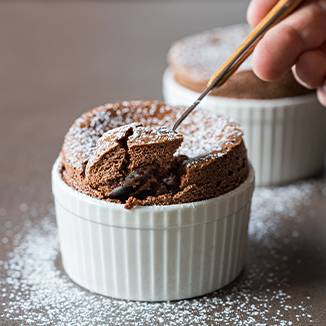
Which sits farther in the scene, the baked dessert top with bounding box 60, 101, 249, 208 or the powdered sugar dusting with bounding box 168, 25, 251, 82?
the powdered sugar dusting with bounding box 168, 25, 251, 82

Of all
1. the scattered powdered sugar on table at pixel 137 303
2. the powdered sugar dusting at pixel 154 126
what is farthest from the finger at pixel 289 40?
the scattered powdered sugar on table at pixel 137 303

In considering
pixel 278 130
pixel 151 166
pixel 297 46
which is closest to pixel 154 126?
pixel 151 166

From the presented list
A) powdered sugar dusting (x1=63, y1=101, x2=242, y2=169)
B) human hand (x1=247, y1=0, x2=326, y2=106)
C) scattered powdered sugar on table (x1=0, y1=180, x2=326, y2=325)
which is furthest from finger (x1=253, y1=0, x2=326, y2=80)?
scattered powdered sugar on table (x1=0, y1=180, x2=326, y2=325)

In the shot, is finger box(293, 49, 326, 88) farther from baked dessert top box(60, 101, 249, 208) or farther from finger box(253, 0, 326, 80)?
baked dessert top box(60, 101, 249, 208)

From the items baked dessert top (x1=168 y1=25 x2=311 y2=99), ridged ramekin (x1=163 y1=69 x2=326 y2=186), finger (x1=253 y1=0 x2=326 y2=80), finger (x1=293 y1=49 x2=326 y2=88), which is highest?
finger (x1=253 y1=0 x2=326 y2=80)

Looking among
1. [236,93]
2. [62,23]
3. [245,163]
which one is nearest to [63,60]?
[62,23]

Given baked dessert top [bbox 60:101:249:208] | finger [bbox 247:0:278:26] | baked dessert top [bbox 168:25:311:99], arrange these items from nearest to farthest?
1. baked dessert top [bbox 60:101:249:208]
2. finger [bbox 247:0:278:26]
3. baked dessert top [bbox 168:25:311:99]

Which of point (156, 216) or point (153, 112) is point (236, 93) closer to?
point (153, 112)
